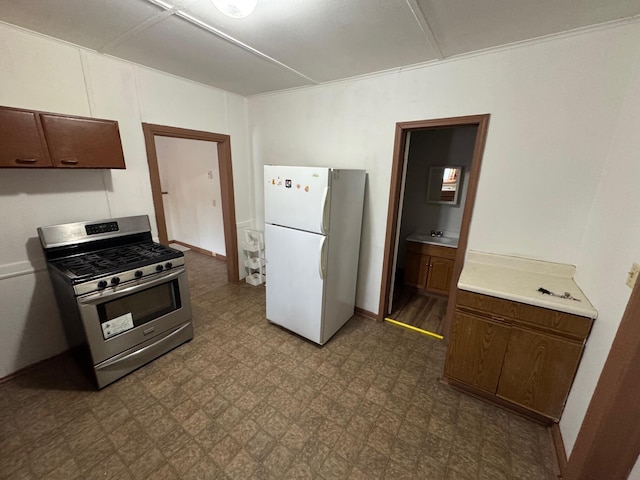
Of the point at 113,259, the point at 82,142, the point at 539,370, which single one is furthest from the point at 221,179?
the point at 539,370

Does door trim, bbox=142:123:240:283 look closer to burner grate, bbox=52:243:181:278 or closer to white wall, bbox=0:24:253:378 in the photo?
white wall, bbox=0:24:253:378

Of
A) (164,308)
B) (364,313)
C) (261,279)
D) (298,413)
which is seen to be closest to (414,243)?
(364,313)

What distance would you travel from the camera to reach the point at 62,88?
6.45 ft

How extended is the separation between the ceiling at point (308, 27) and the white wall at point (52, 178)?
0.16 metres

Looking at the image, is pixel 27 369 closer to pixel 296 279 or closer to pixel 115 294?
pixel 115 294

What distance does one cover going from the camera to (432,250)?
3.30 metres

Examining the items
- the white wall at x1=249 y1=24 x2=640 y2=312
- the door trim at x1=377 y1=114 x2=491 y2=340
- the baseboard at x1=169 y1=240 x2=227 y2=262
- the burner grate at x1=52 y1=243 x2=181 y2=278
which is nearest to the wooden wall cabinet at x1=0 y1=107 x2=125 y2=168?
the burner grate at x1=52 y1=243 x2=181 y2=278

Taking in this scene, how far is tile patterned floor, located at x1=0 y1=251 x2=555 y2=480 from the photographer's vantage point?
1468 mm

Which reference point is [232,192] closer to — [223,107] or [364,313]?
[223,107]

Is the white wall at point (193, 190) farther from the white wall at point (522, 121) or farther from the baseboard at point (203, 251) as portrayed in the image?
the white wall at point (522, 121)

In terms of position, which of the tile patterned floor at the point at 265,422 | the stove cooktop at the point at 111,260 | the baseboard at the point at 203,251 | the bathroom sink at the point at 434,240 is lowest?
the tile patterned floor at the point at 265,422

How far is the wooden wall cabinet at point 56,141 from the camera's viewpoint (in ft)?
5.31

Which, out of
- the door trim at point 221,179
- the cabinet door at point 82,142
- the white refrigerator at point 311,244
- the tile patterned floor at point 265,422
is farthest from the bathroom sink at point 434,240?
the cabinet door at point 82,142

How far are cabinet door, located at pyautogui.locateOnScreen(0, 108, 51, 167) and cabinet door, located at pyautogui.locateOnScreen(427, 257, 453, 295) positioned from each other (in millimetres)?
3854
